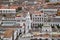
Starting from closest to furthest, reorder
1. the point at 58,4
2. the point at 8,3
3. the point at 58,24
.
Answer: the point at 58,24 < the point at 58,4 < the point at 8,3

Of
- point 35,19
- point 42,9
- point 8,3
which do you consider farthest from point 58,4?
point 35,19

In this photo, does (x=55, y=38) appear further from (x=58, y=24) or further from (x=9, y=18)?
(x=9, y=18)

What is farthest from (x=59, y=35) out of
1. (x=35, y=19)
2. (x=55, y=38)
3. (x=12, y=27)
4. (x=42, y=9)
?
(x=42, y=9)

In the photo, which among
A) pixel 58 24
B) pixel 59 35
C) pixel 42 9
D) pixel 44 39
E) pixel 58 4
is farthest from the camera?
pixel 58 4

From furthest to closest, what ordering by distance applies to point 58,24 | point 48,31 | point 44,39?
point 58,24 < point 48,31 < point 44,39

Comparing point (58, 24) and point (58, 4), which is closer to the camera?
point (58, 24)

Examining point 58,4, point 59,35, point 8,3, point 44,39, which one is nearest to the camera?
point 44,39

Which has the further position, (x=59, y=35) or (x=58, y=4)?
(x=58, y=4)

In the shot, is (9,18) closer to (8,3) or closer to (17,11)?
(17,11)
